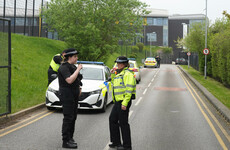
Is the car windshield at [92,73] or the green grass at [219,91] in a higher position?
the car windshield at [92,73]

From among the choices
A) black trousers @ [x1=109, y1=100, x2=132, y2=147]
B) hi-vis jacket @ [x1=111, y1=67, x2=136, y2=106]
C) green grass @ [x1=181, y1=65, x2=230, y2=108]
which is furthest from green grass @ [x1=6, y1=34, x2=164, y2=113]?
green grass @ [x1=181, y1=65, x2=230, y2=108]

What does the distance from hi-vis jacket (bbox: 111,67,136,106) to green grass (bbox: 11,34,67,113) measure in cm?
486

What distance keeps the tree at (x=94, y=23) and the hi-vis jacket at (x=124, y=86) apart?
17.9 meters

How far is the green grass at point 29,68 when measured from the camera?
12547mm

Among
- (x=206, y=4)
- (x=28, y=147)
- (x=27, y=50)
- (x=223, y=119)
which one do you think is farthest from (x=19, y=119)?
(x=206, y=4)

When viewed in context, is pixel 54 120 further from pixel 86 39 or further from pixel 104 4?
pixel 104 4

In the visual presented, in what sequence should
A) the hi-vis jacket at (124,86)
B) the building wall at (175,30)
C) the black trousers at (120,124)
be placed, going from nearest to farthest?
the hi-vis jacket at (124,86) → the black trousers at (120,124) → the building wall at (175,30)

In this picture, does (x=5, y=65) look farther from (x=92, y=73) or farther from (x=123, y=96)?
(x=123, y=96)

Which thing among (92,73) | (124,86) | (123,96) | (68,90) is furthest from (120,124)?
(92,73)

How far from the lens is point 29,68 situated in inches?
811

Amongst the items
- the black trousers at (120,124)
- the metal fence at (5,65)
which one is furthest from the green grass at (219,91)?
the metal fence at (5,65)

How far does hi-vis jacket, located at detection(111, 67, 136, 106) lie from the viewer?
6.13m

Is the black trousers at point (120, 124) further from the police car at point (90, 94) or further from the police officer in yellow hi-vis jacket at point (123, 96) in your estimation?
the police car at point (90, 94)

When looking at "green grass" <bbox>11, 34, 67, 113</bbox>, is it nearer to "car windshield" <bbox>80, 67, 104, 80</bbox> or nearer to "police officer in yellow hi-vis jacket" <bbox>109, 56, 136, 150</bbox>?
"car windshield" <bbox>80, 67, 104, 80</bbox>
